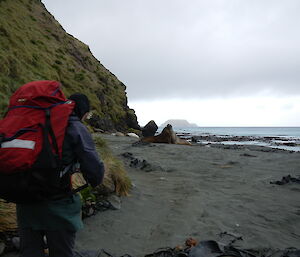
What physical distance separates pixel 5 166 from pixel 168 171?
7421 mm

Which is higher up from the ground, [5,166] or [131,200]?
[5,166]

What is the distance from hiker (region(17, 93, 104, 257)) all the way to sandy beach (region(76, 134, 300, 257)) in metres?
1.46

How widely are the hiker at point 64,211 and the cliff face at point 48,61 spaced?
32.0 feet

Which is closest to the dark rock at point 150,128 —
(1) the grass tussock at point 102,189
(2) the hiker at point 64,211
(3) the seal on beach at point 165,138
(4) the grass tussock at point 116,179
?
(3) the seal on beach at point 165,138

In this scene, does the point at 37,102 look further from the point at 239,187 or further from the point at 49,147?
the point at 239,187

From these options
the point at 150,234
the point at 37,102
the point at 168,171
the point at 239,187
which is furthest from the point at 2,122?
the point at 168,171

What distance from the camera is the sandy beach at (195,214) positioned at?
4020 mm

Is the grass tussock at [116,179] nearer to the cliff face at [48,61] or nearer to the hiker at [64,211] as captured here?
the hiker at [64,211]

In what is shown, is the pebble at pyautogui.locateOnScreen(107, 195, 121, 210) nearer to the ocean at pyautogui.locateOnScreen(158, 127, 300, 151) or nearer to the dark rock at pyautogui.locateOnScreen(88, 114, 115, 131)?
the dark rock at pyautogui.locateOnScreen(88, 114, 115, 131)

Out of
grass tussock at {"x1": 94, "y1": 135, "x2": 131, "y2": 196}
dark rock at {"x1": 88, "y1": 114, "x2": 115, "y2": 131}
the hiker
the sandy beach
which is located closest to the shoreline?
the sandy beach

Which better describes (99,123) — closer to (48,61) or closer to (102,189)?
(48,61)

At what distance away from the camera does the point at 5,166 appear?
199 centimetres

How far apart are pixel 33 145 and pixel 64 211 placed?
62cm

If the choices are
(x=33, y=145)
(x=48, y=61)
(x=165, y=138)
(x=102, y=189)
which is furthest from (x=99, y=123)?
(x=33, y=145)
